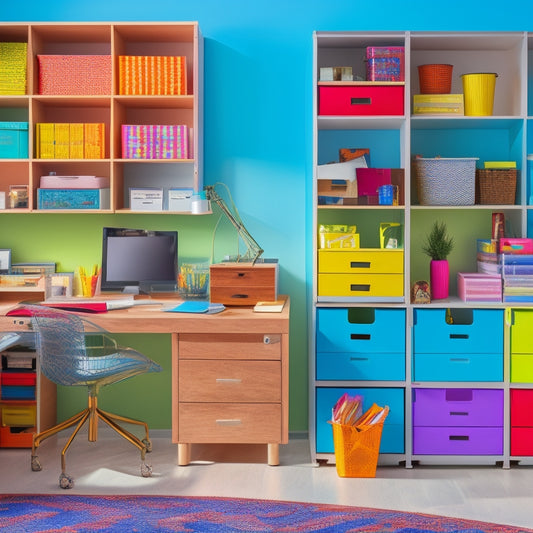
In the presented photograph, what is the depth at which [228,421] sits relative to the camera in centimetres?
366

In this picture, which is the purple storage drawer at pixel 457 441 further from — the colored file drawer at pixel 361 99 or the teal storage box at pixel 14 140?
the teal storage box at pixel 14 140

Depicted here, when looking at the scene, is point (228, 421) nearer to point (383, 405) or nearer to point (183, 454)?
point (183, 454)

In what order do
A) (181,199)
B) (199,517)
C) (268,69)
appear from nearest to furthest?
(199,517) → (181,199) → (268,69)

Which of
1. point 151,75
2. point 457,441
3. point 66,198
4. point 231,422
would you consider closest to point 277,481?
point 231,422

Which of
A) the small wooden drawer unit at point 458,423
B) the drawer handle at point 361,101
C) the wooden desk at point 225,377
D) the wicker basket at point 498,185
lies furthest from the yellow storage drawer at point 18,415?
the wicker basket at point 498,185

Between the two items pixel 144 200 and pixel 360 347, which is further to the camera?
pixel 144 200

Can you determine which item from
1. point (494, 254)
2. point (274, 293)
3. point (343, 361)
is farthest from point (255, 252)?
point (494, 254)

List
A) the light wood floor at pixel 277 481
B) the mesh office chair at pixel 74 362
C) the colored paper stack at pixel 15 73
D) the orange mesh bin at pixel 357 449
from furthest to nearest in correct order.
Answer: the colored paper stack at pixel 15 73
the orange mesh bin at pixel 357 449
the mesh office chair at pixel 74 362
the light wood floor at pixel 277 481

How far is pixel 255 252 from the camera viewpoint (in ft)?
13.9

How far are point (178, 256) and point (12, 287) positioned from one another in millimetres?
877

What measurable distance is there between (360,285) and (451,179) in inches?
26.8

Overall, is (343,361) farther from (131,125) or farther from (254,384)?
(131,125)

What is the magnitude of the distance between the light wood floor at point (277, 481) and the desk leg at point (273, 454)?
27 millimetres

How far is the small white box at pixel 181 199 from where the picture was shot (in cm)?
409
